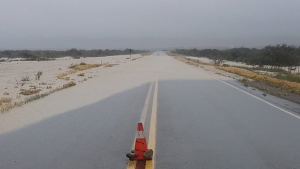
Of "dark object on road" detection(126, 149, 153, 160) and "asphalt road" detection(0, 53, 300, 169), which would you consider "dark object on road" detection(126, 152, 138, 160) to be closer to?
"dark object on road" detection(126, 149, 153, 160)

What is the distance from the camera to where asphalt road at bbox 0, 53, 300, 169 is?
5.07 metres

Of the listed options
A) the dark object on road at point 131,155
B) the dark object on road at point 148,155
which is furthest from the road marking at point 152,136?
the dark object on road at point 131,155

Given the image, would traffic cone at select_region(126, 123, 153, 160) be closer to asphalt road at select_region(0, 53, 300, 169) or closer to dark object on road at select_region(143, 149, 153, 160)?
dark object on road at select_region(143, 149, 153, 160)

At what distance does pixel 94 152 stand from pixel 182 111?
4458 mm

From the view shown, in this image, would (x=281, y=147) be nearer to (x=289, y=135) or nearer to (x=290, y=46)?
(x=289, y=135)

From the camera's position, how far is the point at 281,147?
5.91 metres

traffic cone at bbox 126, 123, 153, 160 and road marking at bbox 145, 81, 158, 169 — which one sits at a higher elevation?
traffic cone at bbox 126, 123, 153, 160

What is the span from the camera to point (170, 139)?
20.9 feet

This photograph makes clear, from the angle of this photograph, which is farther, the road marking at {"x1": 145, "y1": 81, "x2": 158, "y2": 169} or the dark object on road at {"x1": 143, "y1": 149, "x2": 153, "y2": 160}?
the dark object on road at {"x1": 143, "y1": 149, "x2": 153, "y2": 160}

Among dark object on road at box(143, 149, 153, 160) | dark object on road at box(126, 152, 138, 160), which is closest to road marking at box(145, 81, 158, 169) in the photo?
dark object on road at box(143, 149, 153, 160)

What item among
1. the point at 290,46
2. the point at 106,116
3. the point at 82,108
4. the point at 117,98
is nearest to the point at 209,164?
the point at 106,116

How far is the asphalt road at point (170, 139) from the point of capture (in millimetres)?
5074

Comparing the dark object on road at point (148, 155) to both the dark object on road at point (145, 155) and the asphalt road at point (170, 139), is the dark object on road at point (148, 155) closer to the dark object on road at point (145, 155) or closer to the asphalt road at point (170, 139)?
the dark object on road at point (145, 155)

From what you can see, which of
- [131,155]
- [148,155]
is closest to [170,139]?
[148,155]
